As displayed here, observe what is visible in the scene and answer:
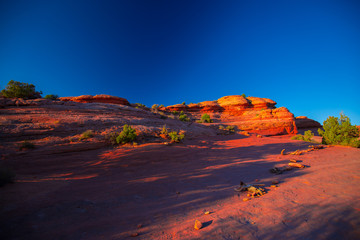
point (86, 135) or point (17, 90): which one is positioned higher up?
point (17, 90)

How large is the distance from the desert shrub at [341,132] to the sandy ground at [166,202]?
6.49 m

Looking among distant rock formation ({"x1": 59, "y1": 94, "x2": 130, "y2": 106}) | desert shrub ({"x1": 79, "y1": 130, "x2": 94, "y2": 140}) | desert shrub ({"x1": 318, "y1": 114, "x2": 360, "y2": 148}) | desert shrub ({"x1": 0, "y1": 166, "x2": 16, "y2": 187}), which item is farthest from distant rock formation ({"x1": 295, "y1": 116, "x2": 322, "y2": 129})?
desert shrub ({"x1": 0, "y1": 166, "x2": 16, "y2": 187})

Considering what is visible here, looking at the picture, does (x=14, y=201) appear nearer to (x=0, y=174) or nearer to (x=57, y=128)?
(x=0, y=174)

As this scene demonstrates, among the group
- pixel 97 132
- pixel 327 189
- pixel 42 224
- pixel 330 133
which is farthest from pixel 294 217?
pixel 330 133

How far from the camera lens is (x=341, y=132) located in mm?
9883

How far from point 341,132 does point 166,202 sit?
13.9m

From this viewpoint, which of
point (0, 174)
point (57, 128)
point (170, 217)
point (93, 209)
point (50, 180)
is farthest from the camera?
point (57, 128)

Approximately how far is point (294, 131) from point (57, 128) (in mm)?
26285

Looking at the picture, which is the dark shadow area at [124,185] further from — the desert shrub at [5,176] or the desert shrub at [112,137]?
the desert shrub at [112,137]

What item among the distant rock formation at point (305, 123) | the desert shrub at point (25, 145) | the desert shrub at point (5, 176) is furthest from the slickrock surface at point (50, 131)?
the distant rock formation at point (305, 123)

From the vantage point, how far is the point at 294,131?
19.5m

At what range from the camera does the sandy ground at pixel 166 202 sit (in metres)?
2.11

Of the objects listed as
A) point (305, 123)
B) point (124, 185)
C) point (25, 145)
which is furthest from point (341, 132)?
point (305, 123)

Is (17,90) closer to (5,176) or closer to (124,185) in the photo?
(5,176)
